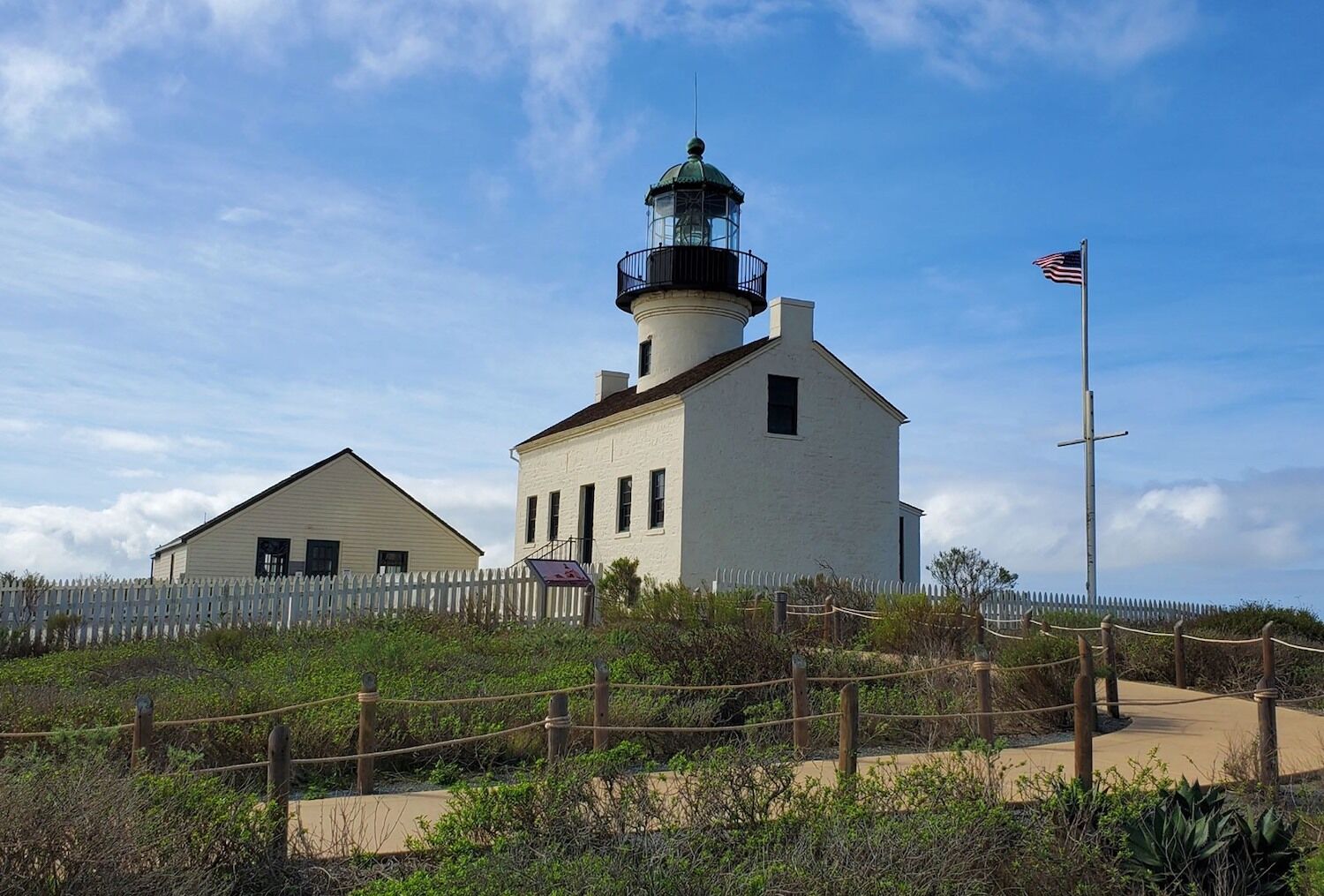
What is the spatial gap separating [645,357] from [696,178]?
454 centimetres

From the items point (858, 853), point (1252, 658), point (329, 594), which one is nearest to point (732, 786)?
point (858, 853)

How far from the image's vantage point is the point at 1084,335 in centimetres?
2758

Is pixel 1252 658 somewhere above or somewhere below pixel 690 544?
below

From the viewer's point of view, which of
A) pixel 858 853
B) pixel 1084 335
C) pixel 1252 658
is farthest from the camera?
pixel 1084 335

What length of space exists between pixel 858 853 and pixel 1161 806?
1.88 metres

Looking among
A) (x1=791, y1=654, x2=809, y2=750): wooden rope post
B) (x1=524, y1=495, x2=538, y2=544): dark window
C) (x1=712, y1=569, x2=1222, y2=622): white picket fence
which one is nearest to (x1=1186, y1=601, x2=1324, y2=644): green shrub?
(x1=712, y1=569, x2=1222, y2=622): white picket fence

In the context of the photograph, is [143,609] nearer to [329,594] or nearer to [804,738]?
[329,594]

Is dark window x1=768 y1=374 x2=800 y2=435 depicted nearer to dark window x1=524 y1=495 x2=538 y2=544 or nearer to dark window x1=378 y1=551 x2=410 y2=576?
dark window x1=524 y1=495 x2=538 y2=544

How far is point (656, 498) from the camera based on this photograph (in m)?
26.0

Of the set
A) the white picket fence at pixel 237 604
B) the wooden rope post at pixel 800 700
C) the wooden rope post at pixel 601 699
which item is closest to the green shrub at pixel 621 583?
the white picket fence at pixel 237 604

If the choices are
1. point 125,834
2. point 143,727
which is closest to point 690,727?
point 143,727

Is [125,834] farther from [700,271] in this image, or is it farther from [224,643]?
[700,271]

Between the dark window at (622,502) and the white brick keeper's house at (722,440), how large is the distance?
1.3 inches

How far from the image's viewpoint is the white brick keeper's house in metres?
Answer: 25.1
